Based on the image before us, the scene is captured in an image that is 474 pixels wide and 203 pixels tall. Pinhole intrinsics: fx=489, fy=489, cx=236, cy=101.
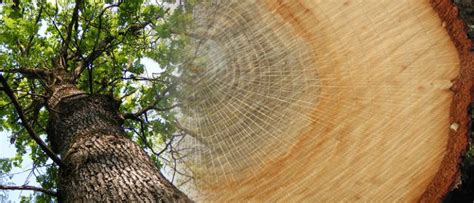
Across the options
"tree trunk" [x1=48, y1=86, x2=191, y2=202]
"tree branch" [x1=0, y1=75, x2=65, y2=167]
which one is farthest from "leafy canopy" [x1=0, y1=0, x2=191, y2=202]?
"tree branch" [x1=0, y1=75, x2=65, y2=167]

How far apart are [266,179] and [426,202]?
816 millimetres

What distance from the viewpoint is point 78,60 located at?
6035 millimetres

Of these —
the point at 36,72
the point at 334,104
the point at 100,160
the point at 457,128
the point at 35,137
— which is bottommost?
the point at 457,128

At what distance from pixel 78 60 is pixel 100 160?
3452 millimetres

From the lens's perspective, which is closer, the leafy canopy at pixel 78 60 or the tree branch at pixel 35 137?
the tree branch at pixel 35 137

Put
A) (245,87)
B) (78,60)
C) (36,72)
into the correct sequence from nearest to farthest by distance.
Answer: (245,87), (36,72), (78,60)

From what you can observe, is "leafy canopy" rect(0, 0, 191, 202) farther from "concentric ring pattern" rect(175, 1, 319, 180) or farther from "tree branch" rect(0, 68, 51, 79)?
"concentric ring pattern" rect(175, 1, 319, 180)

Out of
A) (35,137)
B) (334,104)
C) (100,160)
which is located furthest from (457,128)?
(35,137)

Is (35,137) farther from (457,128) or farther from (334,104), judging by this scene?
(457,128)

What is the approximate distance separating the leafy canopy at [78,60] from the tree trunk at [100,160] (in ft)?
2.35

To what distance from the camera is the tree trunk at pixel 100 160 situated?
2480 millimetres

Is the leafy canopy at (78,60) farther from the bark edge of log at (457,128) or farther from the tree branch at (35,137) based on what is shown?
the bark edge of log at (457,128)

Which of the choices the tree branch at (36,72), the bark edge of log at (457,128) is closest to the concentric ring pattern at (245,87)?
the bark edge of log at (457,128)

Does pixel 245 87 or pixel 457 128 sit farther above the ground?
pixel 245 87
